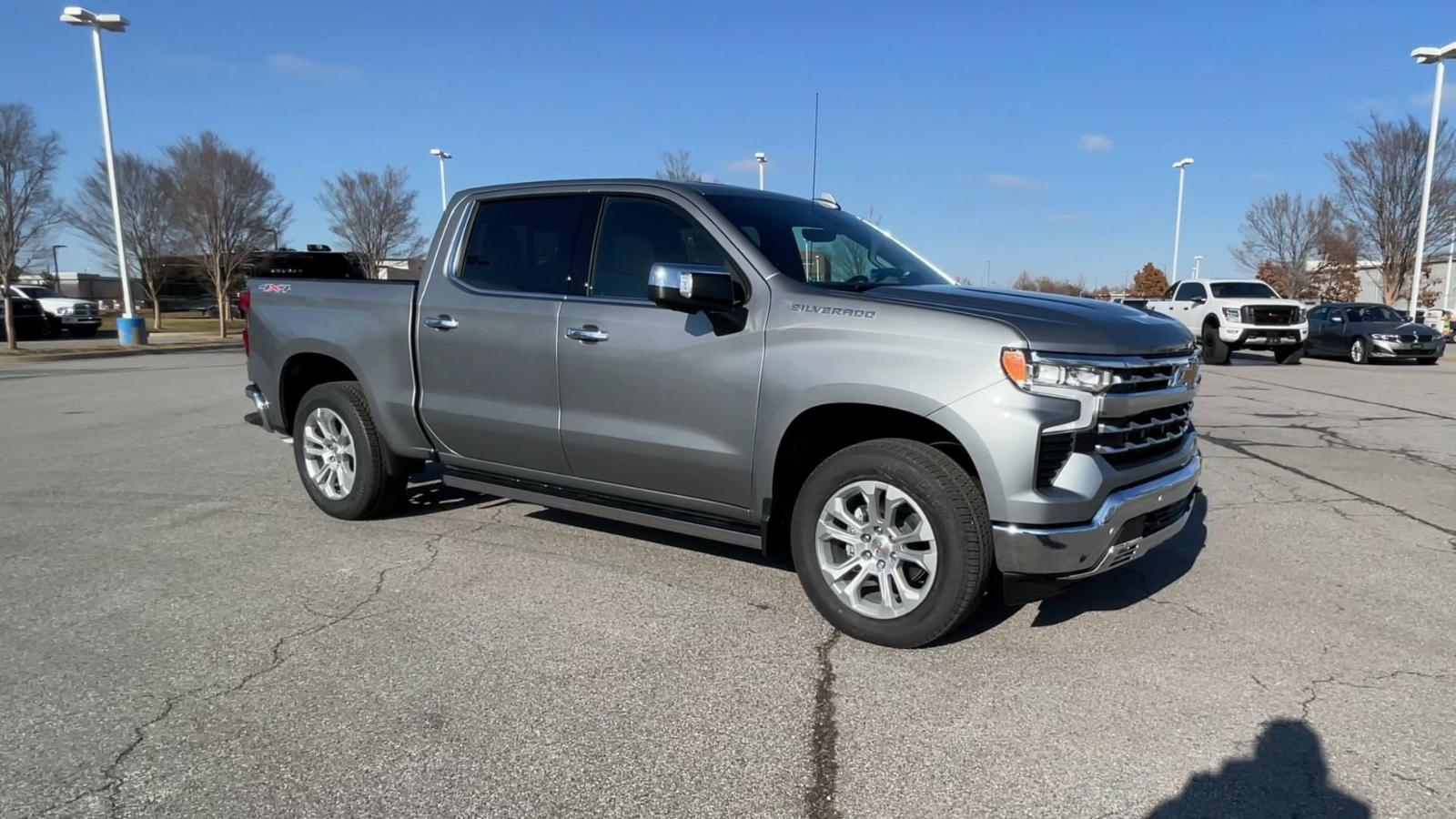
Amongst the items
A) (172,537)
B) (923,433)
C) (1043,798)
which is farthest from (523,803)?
(172,537)

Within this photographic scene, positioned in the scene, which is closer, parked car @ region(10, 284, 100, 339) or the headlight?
the headlight

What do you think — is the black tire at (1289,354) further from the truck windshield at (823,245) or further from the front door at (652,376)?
the front door at (652,376)

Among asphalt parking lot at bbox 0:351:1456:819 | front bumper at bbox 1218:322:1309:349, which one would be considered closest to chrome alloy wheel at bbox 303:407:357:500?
asphalt parking lot at bbox 0:351:1456:819

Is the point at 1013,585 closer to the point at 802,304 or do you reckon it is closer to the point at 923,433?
the point at 923,433

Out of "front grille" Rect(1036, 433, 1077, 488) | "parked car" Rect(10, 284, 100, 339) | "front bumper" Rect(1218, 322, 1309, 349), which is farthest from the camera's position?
"parked car" Rect(10, 284, 100, 339)

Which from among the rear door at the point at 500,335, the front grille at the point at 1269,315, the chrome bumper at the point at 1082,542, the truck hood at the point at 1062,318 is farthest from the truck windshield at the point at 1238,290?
the rear door at the point at 500,335

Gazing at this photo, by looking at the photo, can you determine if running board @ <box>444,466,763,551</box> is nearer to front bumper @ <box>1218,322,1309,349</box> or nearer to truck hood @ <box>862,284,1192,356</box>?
truck hood @ <box>862,284,1192,356</box>

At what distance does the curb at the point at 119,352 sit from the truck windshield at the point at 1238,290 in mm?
25671

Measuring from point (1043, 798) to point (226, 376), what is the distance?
16.9 m

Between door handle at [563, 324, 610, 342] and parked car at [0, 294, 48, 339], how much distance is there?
30.6 m

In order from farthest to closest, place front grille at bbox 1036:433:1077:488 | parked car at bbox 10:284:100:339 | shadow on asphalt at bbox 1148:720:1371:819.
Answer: parked car at bbox 10:284:100:339, front grille at bbox 1036:433:1077:488, shadow on asphalt at bbox 1148:720:1371:819

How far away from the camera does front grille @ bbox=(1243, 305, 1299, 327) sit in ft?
62.4

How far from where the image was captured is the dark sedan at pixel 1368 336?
19.8 meters

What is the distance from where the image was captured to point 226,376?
16109 mm
